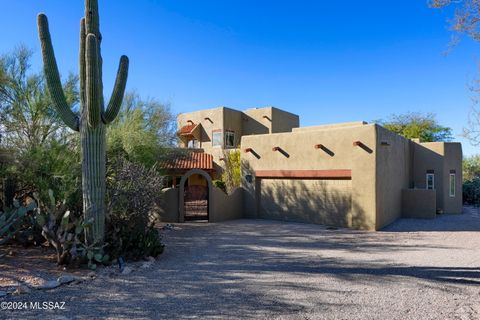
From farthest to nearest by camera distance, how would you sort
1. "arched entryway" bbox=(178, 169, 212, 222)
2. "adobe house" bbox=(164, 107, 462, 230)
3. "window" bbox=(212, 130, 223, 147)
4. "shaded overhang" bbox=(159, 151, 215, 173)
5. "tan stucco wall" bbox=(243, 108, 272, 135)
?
"tan stucco wall" bbox=(243, 108, 272, 135) → "window" bbox=(212, 130, 223, 147) → "shaded overhang" bbox=(159, 151, 215, 173) → "arched entryway" bbox=(178, 169, 212, 222) → "adobe house" bbox=(164, 107, 462, 230)

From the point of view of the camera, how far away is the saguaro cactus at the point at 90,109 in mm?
8078

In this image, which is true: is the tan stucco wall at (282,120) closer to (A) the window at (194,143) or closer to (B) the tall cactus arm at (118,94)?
(A) the window at (194,143)

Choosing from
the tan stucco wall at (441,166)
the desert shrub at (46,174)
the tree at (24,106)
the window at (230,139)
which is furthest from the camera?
the window at (230,139)

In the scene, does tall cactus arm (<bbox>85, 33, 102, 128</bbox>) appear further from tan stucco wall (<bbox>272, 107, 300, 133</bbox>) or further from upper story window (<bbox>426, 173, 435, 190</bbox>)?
tan stucco wall (<bbox>272, 107, 300, 133</bbox>)

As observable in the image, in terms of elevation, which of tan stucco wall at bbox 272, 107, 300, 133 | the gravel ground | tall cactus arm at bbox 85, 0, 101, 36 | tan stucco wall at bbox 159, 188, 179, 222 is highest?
tan stucco wall at bbox 272, 107, 300, 133

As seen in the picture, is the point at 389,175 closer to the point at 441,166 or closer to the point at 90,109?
the point at 441,166

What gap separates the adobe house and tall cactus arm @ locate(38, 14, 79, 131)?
976 cm

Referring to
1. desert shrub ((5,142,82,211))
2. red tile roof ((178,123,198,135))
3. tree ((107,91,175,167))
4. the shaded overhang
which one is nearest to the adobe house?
tree ((107,91,175,167))

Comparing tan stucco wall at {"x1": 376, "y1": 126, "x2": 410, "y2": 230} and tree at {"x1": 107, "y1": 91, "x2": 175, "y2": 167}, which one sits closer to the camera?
tan stucco wall at {"x1": 376, "y1": 126, "x2": 410, "y2": 230}

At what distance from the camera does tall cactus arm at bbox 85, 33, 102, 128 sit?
26.0 feet

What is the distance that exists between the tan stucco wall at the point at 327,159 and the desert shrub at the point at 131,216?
8320 millimetres

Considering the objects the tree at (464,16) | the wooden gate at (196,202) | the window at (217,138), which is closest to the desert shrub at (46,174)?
the wooden gate at (196,202)

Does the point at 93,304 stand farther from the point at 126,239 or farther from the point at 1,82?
the point at 1,82

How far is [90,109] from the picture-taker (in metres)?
8.06
